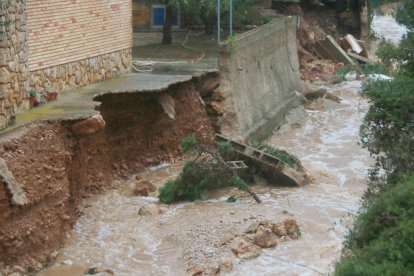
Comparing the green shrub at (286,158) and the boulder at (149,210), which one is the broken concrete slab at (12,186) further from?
the green shrub at (286,158)

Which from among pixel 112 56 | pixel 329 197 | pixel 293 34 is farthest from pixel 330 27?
pixel 329 197

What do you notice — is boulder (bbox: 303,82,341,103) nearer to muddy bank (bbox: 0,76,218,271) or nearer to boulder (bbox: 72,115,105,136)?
muddy bank (bbox: 0,76,218,271)

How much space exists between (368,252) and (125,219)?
6.90m

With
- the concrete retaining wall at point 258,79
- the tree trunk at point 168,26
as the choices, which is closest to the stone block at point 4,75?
the concrete retaining wall at point 258,79

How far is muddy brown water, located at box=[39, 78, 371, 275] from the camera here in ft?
39.1

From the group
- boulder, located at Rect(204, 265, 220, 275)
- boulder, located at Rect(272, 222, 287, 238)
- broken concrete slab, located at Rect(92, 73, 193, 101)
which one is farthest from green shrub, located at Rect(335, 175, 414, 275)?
broken concrete slab, located at Rect(92, 73, 193, 101)

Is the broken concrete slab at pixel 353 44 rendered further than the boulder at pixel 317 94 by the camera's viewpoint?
Yes

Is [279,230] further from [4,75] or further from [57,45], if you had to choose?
[57,45]

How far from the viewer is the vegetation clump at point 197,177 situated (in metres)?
14.8

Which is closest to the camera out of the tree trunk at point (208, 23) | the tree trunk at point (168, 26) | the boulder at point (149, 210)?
the boulder at point (149, 210)

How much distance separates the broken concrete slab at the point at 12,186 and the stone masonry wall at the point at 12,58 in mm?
1328

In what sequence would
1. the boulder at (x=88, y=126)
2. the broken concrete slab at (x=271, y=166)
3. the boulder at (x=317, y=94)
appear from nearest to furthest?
the boulder at (x=88, y=126) → the broken concrete slab at (x=271, y=166) → the boulder at (x=317, y=94)

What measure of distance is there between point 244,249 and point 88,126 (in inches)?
134

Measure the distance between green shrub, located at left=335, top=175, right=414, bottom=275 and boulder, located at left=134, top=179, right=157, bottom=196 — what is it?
7.02 metres
